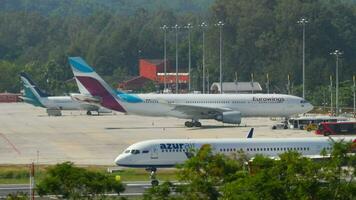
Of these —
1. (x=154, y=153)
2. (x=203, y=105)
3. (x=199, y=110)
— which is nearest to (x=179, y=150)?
(x=154, y=153)

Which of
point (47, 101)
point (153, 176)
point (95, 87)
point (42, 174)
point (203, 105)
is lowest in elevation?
point (42, 174)

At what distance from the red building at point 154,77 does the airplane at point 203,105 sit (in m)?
74.9

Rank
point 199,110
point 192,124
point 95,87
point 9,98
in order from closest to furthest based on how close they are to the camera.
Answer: point 199,110 → point 192,124 → point 95,87 → point 9,98

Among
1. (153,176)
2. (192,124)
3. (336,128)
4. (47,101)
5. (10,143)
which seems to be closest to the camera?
(153,176)

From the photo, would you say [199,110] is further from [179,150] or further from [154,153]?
[154,153]

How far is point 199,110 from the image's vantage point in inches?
3871

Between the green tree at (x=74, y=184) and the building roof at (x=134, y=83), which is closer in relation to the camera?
the green tree at (x=74, y=184)

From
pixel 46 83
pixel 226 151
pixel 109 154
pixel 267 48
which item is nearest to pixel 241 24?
pixel 267 48

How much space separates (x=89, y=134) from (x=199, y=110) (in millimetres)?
10578

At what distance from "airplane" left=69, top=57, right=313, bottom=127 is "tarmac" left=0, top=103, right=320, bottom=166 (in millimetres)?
1160

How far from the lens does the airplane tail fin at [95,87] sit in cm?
9919

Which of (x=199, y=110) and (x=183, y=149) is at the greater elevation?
(x=199, y=110)

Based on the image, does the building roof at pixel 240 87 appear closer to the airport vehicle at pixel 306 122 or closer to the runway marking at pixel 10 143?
the airport vehicle at pixel 306 122

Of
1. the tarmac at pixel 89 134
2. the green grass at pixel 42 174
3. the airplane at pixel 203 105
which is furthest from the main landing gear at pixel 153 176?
the airplane at pixel 203 105
